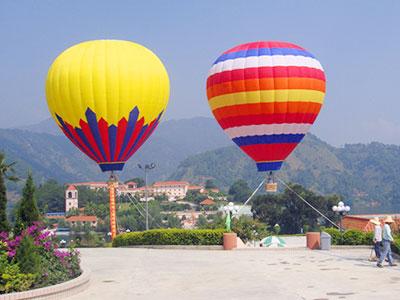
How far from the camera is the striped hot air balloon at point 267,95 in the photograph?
1491 inches

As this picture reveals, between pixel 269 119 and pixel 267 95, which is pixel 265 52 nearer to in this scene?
pixel 267 95

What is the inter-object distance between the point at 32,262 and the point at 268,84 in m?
23.4

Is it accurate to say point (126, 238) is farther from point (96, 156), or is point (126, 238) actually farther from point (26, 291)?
point (26, 291)

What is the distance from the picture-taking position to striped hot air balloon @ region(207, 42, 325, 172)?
3788 centimetres

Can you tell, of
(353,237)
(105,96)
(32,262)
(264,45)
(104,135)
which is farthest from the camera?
(264,45)

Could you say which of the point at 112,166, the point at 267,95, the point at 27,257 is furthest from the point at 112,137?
the point at 27,257

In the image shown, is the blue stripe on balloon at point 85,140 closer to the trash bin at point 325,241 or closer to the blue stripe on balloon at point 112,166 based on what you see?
the blue stripe on balloon at point 112,166

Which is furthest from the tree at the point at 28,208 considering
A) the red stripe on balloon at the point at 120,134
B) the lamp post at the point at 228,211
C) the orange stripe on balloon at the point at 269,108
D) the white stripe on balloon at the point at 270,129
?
the white stripe on balloon at the point at 270,129

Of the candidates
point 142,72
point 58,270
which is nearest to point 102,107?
point 142,72

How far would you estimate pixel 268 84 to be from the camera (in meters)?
37.7

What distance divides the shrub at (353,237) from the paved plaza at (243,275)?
1.65 feet

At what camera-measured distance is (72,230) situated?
643 feet

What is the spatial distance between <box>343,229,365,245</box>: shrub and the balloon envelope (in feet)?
53.6

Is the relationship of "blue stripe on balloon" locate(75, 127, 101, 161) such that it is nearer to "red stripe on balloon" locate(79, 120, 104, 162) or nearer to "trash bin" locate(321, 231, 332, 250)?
"red stripe on balloon" locate(79, 120, 104, 162)
